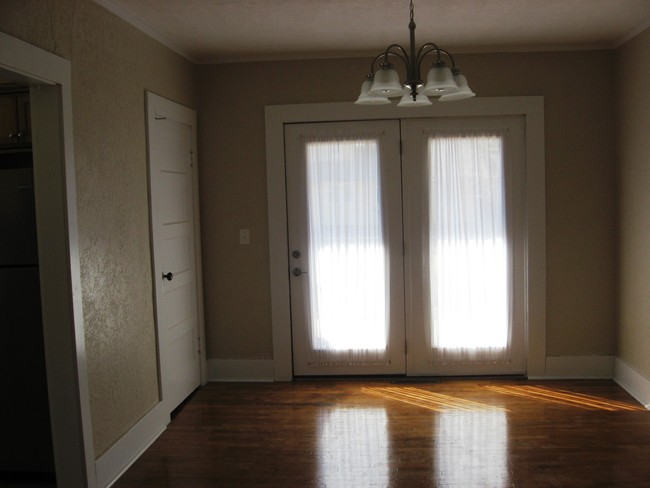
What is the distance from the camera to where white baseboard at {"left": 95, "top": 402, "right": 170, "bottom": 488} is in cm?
315

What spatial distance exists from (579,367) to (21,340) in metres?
3.87

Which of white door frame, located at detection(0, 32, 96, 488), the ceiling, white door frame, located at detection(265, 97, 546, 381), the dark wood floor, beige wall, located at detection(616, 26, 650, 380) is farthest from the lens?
white door frame, located at detection(265, 97, 546, 381)

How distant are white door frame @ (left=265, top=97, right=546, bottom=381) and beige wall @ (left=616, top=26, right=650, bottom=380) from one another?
545mm

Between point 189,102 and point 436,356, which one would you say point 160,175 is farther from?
point 436,356

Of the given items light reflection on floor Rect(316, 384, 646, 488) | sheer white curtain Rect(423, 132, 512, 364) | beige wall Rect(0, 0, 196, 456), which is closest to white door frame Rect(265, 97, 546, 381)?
sheer white curtain Rect(423, 132, 512, 364)

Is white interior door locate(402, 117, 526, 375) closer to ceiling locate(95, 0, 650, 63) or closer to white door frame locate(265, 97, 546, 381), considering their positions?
white door frame locate(265, 97, 546, 381)

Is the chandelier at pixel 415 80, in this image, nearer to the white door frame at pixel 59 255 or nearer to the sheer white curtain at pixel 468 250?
the white door frame at pixel 59 255

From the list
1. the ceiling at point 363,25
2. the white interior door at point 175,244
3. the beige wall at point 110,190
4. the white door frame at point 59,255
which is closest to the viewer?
the white door frame at point 59,255

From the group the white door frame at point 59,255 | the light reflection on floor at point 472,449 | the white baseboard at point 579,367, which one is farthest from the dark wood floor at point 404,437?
the white door frame at point 59,255

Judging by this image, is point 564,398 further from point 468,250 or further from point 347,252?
point 347,252

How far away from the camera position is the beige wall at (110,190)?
9.76 ft

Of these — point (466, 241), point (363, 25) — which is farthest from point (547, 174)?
point (363, 25)

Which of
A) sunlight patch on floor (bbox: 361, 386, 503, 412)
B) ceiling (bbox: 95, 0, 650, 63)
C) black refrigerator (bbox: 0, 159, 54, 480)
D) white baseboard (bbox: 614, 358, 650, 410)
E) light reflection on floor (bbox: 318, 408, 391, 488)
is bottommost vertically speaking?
light reflection on floor (bbox: 318, 408, 391, 488)

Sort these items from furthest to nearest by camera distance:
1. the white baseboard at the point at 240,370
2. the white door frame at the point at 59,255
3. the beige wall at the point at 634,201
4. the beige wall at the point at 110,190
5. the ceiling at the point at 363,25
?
the white baseboard at the point at 240,370 → the beige wall at the point at 634,201 → the ceiling at the point at 363,25 → the beige wall at the point at 110,190 → the white door frame at the point at 59,255
